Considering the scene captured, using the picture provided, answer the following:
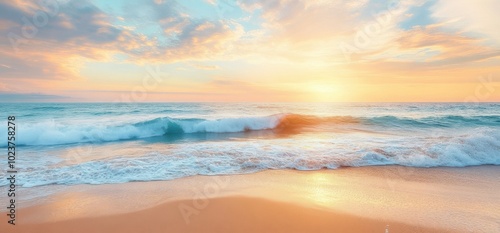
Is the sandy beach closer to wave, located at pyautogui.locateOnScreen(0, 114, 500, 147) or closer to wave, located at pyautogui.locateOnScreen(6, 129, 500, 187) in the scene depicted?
wave, located at pyautogui.locateOnScreen(6, 129, 500, 187)

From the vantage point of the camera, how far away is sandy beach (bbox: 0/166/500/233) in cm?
393

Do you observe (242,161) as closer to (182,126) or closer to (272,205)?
(272,205)

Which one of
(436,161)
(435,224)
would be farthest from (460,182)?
(435,224)

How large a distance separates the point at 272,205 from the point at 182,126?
49.2 feet

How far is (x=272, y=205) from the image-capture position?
464 centimetres

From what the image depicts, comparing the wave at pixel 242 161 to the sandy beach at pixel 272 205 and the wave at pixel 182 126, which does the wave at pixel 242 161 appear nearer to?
the sandy beach at pixel 272 205

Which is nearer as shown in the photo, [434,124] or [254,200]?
[254,200]

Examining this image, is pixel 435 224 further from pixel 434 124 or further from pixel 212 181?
pixel 434 124

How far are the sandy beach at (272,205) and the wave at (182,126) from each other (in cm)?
980

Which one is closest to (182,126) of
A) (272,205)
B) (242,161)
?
(242,161)

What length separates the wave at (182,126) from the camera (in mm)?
13219

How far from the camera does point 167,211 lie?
4.36 m

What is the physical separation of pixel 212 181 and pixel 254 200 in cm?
155

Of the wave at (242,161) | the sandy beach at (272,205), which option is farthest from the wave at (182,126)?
the sandy beach at (272,205)
